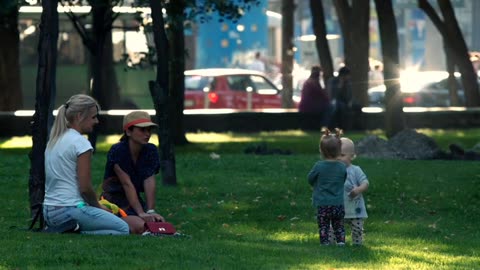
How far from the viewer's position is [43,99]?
12.3 metres

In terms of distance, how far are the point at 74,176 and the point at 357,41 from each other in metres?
22.2

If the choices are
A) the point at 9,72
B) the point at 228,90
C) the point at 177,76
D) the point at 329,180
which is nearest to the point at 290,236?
the point at 329,180

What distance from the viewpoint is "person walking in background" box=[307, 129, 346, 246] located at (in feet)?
35.0

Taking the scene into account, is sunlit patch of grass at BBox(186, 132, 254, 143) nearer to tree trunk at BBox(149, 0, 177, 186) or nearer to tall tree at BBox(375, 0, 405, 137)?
tall tree at BBox(375, 0, 405, 137)

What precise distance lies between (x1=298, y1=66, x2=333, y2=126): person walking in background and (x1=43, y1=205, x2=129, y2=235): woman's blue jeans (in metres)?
20.3

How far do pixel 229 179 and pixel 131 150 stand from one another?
20.9ft

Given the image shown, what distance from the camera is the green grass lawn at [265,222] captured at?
9.59m

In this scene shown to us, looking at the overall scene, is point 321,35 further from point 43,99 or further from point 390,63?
point 43,99

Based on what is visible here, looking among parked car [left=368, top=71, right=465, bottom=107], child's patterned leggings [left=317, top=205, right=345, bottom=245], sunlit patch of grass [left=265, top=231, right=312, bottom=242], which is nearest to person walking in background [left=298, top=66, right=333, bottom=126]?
parked car [left=368, top=71, right=465, bottom=107]

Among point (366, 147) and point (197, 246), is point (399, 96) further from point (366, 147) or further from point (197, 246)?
point (197, 246)

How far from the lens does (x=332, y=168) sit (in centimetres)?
1068

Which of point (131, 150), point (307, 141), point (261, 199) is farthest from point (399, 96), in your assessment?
point (131, 150)

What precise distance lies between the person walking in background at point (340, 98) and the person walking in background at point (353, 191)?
18450mm

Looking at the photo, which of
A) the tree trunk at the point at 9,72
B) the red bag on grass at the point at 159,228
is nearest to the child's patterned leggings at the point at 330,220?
the red bag on grass at the point at 159,228
